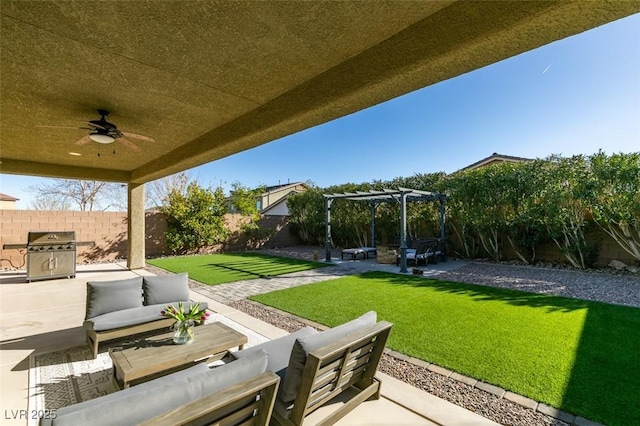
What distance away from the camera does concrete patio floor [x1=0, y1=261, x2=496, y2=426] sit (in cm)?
253

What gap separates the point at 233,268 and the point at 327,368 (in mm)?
8598

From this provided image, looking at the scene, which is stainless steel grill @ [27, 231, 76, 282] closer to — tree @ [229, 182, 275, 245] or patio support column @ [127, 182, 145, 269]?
patio support column @ [127, 182, 145, 269]

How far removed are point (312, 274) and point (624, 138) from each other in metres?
9.24

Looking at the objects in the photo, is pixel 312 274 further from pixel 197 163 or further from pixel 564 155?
pixel 564 155

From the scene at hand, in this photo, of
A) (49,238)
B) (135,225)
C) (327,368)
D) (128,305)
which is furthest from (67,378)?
(135,225)

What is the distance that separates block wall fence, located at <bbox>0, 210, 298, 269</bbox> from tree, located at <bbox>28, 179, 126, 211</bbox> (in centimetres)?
1384

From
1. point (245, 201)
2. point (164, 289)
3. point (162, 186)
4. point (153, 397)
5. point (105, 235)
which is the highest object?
point (162, 186)

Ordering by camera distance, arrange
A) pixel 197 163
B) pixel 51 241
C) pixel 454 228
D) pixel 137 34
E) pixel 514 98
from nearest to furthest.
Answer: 1. pixel 137 34
2. pixel 197 163
3. pixel 51 241
4. pixel 514 98
5. pixel 454 228

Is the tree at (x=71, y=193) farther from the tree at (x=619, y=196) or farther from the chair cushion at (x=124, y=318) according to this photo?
the tree at (x=619, y=196)

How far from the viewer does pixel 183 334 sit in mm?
3242

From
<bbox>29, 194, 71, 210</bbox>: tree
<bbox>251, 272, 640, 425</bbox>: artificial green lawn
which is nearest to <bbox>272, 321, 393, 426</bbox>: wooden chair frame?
<bbox>251, 272, 640, 425</bbox>: artificial green lawn

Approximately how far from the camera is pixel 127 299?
13.7 ft

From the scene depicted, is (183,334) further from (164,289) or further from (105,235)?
(105,235)

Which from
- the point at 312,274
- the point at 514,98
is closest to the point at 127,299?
the point at 312,274
